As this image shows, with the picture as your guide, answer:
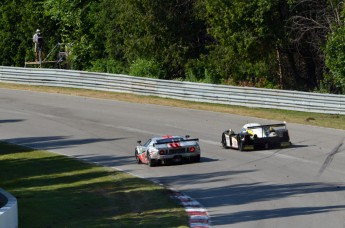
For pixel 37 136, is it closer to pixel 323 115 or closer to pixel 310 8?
pixel 323 115

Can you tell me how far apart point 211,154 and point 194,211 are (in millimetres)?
9088

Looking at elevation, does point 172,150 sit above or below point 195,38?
below

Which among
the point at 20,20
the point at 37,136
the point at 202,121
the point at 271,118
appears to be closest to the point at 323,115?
the point at 271,118

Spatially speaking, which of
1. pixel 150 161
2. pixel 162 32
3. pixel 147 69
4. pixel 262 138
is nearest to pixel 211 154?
pixel 262 138

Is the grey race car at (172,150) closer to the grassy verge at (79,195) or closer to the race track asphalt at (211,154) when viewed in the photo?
the race track asphalt at (211,154)

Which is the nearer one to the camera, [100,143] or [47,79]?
[100,143]

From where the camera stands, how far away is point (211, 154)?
2766 cm

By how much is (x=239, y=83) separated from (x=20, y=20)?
20907 mm

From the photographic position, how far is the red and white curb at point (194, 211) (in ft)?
56.0

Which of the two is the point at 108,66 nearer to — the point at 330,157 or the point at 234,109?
the point at 234,109

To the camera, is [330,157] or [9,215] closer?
[9,215]

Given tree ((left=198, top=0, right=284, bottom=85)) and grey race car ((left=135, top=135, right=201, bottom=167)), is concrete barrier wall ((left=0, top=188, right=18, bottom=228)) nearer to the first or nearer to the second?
grey race car ((left=135, top=135, right=201, bottom=167))

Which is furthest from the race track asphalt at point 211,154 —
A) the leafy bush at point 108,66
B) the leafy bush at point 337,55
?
the leafy bush at point 108,66

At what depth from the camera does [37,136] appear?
1310 inches
